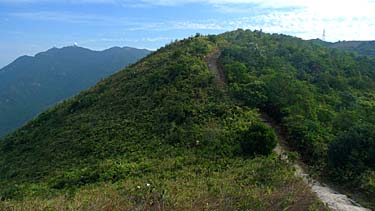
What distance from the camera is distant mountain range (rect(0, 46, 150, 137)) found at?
110375 millimetres

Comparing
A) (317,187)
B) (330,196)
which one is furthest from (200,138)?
(330,196)

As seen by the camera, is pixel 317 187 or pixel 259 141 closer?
pixel 317 187

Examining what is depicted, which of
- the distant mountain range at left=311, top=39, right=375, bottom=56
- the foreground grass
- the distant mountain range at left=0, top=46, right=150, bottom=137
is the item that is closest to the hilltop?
the foreground grass

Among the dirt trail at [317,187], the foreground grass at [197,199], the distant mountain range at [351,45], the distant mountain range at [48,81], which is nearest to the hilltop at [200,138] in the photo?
the foreground grass at [197,199]

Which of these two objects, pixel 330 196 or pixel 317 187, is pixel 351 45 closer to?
pixel 317 187

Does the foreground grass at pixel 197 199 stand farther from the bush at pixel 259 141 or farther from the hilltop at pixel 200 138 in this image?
the bush at pixel 259 141

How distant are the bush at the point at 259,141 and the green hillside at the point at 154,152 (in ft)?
0.14

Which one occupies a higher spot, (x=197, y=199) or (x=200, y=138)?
(x=197, y=199)

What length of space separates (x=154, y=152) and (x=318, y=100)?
38.6 ft

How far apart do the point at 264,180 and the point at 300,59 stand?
88.7ft

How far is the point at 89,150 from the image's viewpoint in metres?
21.3

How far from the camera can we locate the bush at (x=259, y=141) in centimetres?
1652

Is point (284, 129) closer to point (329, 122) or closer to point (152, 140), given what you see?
point (329, 122)

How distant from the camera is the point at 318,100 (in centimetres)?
2416
